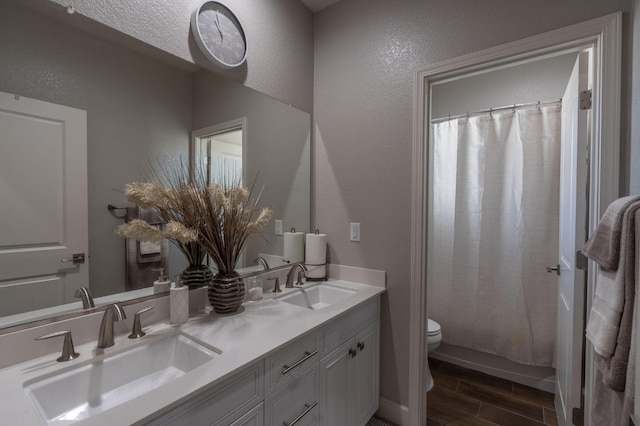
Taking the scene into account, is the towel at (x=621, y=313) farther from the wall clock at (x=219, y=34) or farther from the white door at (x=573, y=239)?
the wall clock at (x=219, y=34)

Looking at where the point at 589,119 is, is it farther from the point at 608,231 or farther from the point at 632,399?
the point at 632,399

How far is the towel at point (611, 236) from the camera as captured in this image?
0.85 m

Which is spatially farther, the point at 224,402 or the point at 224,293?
the point at 224,293

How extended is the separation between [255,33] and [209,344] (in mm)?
1660

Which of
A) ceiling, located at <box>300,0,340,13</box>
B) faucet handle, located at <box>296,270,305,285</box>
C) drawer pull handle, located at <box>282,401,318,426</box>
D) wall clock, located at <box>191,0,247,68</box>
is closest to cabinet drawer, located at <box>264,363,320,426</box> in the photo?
drawer pull handle, located at <box>282,401,318,426</box>

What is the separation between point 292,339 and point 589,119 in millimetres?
1589

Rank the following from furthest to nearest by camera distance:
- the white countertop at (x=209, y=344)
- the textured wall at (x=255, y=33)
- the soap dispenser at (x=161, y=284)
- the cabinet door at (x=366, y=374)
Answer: the cabinet door at (x=366, y=374) → the soap dispenser at (x=161, y=284) → the textured wall at (x=255, y=33) → the white countertop at (x=209, y=344)

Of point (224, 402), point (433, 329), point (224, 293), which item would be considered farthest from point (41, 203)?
point (433, 329)

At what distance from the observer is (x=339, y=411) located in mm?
1440

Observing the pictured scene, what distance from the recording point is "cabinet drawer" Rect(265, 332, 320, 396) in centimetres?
106

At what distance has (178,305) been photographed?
4.04 ft

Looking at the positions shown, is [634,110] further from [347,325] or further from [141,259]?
[141,259]

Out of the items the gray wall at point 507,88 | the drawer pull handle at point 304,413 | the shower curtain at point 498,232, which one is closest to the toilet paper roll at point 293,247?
the drawer pull handle at point 304,413

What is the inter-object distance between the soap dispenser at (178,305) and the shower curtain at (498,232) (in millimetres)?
2072
